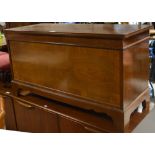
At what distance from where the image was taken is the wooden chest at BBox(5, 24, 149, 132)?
939mm

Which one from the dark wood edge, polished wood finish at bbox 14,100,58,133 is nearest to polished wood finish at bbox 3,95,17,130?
polished wood finish at bbox 14,100,58,133

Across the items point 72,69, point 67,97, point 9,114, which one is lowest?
point 9,114

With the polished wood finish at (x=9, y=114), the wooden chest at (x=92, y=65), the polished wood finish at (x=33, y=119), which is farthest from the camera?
the polished wood finish at (x=9, y=114)

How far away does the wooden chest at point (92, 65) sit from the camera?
37.0 inches

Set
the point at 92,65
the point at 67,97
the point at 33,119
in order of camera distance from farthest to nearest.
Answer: the point at 33,119 → the point at 67,97 → the point at 92,65

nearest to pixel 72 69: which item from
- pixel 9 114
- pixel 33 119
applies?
pixel 33 119

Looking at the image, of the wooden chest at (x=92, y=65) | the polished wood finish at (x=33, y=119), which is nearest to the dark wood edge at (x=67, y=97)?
the wooden chest at (x=92, y=65)

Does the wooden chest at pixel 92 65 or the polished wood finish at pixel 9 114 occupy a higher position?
the wooden chest at pixel 92 65

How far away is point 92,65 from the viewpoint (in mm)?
1001

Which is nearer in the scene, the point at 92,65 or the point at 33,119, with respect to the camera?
the point at 92,65

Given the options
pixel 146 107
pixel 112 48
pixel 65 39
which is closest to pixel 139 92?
pixel 146 107

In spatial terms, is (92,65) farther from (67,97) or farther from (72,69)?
(67,97)

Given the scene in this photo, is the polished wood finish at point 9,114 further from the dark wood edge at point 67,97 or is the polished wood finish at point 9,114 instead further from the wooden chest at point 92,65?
the wooden chest at point 92,65

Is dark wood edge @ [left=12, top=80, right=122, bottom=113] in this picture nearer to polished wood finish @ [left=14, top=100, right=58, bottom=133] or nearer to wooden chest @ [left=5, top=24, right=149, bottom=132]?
wooden chest @ [left=5, top=24, right=149, bottom=132]
